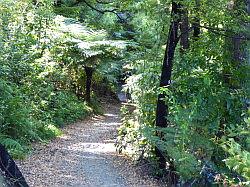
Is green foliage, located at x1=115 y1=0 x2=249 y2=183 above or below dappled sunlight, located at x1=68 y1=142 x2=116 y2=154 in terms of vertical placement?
above

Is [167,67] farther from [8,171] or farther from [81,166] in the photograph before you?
[8,171]

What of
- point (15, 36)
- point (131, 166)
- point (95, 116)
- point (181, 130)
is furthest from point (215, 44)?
point (95, 116)

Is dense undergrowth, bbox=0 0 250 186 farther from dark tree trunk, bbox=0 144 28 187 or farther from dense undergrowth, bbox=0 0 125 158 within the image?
dark tree trunk, bbox=0 144 28 187

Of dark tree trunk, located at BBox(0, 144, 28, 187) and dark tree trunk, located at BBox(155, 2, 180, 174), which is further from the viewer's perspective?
dark tree trunk, located at BBox(155, 2, 180, 174)

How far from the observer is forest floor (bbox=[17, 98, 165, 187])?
770 centimetres

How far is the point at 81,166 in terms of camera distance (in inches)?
351

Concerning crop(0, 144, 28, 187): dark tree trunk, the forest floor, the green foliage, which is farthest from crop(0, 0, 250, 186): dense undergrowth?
crop(0, 144, 28, 187): dark tree trunk

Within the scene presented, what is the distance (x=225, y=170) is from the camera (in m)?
5.44

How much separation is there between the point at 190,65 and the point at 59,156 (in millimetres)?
3836

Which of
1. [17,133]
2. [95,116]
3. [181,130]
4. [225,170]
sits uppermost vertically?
[181,130]

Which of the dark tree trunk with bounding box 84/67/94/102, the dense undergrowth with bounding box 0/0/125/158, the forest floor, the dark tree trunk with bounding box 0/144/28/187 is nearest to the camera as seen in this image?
the dark tree trunk with bounding box 0/144/28/187

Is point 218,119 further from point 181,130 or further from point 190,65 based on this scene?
point 190,65

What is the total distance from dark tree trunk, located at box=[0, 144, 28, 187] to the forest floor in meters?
1.31

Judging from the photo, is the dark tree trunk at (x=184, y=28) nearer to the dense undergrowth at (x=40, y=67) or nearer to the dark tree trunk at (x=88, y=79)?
the dense undergrowth at (x=40, y=67)
